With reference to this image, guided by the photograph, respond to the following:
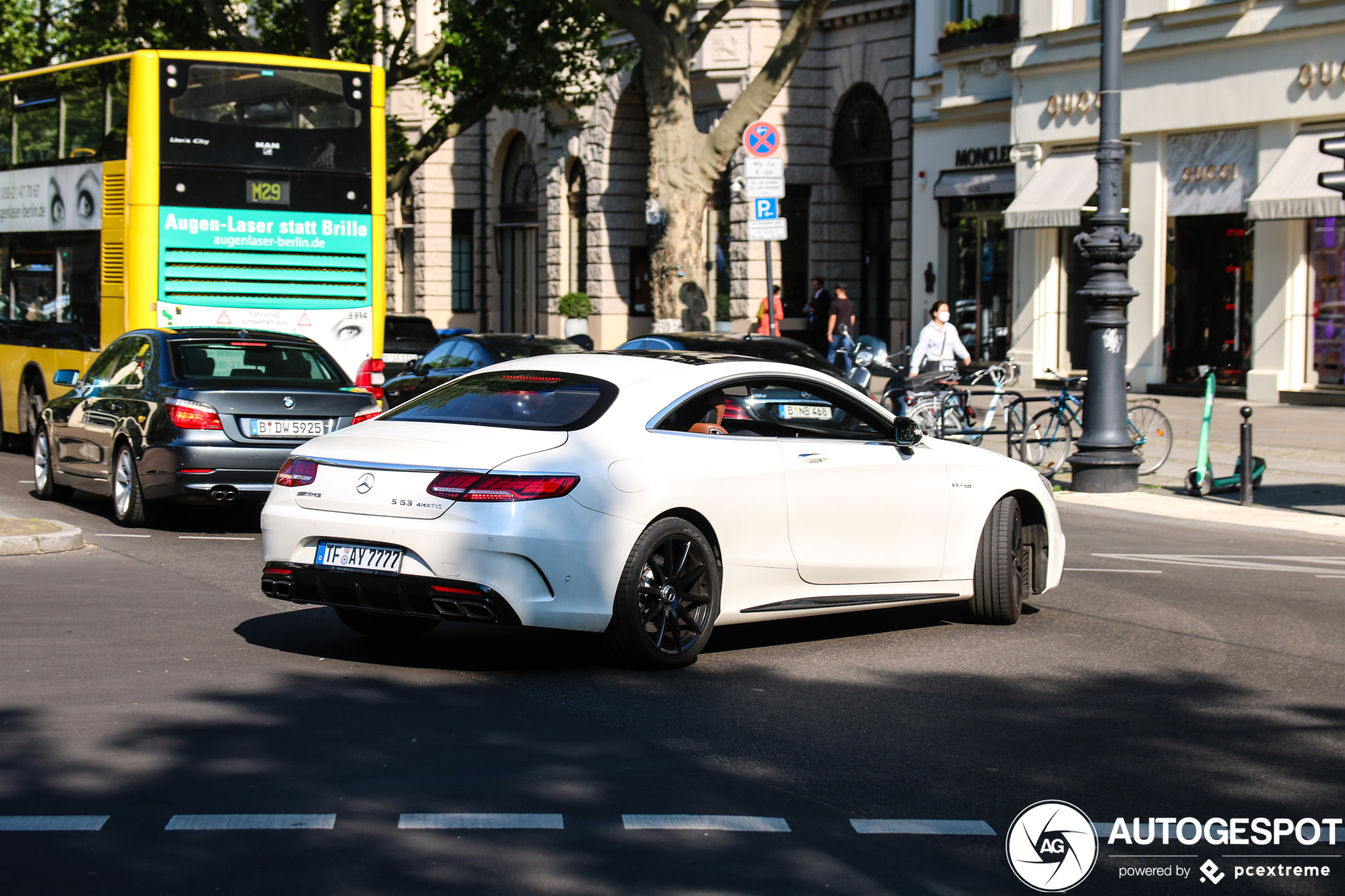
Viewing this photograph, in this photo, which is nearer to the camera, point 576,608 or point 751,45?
point 576,608

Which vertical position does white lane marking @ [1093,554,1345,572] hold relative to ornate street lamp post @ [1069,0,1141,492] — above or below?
below

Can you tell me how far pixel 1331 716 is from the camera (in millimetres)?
6645

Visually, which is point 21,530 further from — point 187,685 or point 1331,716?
point 1331,716

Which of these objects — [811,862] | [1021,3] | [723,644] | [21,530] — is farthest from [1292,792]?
[1021,3]

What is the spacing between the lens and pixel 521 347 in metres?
18.3

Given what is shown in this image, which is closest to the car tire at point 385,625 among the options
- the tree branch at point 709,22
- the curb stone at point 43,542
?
the curb stone at point 43,542

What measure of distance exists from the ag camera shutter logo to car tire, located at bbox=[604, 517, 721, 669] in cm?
216

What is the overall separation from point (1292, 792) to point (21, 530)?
8.19 m

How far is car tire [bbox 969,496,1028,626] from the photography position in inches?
339

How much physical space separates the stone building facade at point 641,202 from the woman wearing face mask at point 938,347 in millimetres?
9385

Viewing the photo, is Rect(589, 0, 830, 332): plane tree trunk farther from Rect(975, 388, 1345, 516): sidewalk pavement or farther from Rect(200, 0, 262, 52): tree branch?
Rect(200, 0, 262, 52): tree branch

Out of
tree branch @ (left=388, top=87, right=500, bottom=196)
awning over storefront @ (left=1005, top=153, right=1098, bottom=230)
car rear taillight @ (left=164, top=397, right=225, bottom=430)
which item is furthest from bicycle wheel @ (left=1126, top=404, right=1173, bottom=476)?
tree branch @ (left=388, top=87, right=500, bottom=196)

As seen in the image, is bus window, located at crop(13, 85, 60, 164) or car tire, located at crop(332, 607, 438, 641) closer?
car tire, located at crop(332, 607, 438, 641)

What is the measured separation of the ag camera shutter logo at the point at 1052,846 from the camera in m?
4.64
